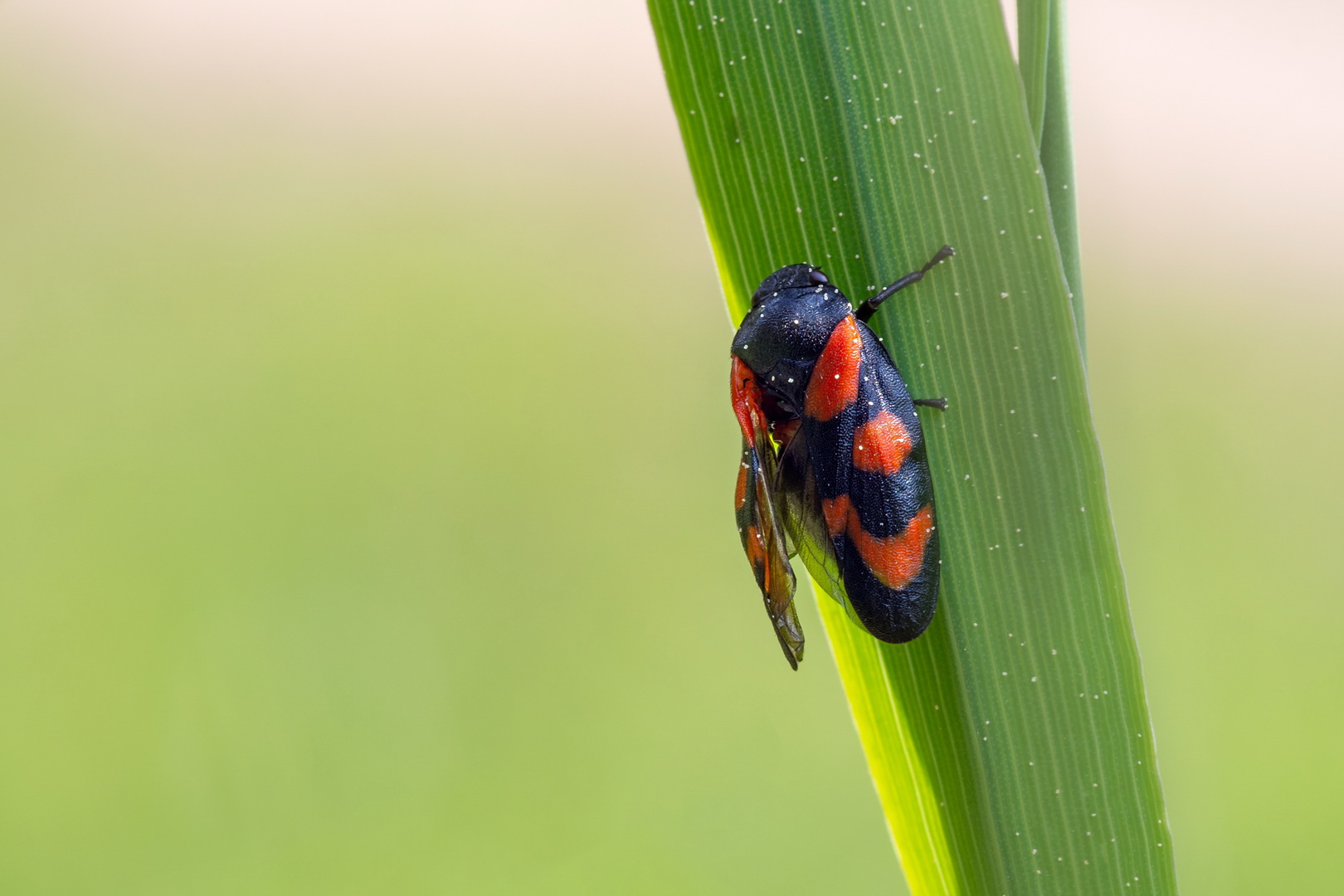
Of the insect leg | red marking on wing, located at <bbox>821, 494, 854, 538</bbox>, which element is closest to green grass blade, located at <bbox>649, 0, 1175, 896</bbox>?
the insect leg

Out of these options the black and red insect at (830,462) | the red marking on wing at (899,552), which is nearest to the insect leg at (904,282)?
the black and red insect at (830,462)

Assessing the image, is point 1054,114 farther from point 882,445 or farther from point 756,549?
point 756,549

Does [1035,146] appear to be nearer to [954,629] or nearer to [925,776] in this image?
[954,629]

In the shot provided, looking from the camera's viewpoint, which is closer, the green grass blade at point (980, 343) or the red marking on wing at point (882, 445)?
the green grass blade at point (980, 343)

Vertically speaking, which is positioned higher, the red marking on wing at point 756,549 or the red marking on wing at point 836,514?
the red marking on wing at point 836,514

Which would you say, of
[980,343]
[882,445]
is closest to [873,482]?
[882,445]

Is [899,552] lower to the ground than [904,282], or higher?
lower

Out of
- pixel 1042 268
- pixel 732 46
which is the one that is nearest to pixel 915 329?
pixel 1042 268

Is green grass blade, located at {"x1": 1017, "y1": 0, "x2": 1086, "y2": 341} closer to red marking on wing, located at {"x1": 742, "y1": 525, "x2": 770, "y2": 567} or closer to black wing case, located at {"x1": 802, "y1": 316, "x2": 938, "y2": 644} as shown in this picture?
black wing case, located at {"x1": 802, "y1": 316, "x2": 938, "y2": 644}

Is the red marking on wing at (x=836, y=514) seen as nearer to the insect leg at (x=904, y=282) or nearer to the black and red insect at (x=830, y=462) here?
the black and red insect at (x=830, y=462)
